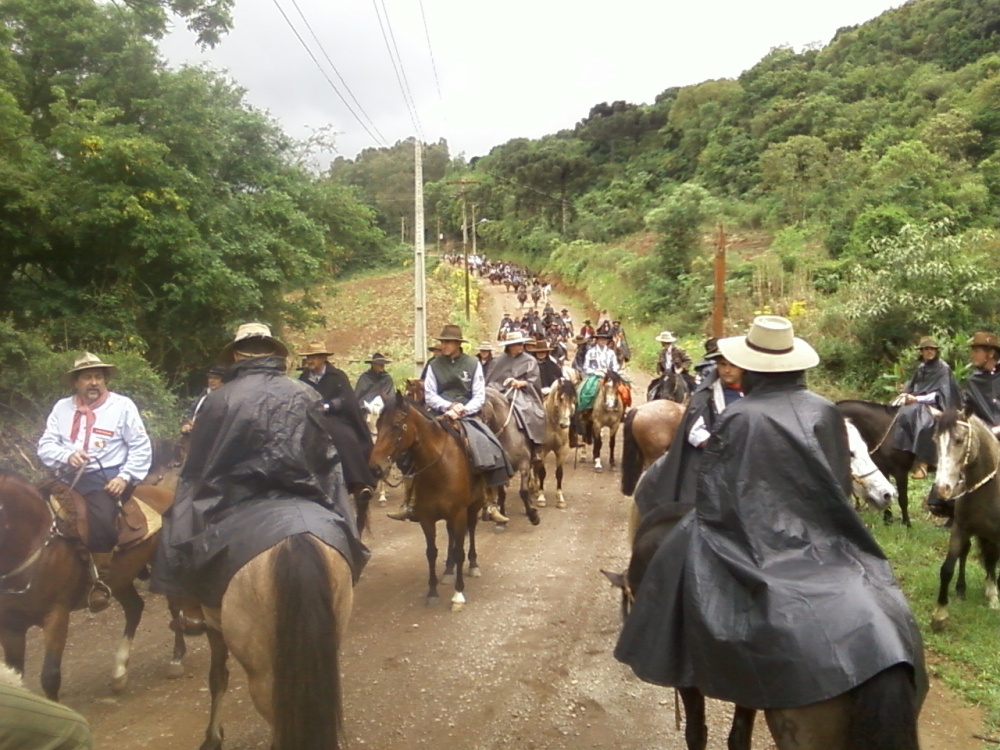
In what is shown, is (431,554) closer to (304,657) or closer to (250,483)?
(250,483)

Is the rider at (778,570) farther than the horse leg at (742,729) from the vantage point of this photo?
No

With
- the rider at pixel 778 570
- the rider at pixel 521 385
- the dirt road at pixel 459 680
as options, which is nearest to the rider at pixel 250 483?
the dirt road at pixel 459 680

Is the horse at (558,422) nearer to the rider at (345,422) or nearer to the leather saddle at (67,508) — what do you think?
the rider at (345,422)

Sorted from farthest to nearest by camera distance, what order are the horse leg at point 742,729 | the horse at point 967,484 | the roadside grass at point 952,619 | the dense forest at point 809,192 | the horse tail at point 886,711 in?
the dense forest at point 809,192 → the horse at point 967,484 → the roadside grass at point 952,619 → the horse leg at point 742,729 → the horse tail at point 886,711

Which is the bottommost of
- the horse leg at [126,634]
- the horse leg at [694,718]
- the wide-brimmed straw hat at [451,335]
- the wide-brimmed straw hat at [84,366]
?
the horse leg at [126,634]

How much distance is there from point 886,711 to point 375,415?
23.4 feet

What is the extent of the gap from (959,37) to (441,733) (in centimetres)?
6141

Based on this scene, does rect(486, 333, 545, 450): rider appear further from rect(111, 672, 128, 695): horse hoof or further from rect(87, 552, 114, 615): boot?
rect(111, 672, 128, 695): horse hoof

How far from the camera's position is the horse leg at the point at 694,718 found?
407 cm

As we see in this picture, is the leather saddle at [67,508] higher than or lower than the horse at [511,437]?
higher

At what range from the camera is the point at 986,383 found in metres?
7.93

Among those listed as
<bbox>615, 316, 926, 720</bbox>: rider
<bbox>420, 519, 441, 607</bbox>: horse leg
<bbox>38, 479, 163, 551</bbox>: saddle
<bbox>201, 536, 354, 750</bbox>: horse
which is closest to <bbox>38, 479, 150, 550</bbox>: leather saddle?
<bbox>38, 479, 163, 551</bbox>: saddle

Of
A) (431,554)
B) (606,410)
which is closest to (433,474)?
(431,554)

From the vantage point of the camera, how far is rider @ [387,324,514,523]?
25.9 ft
